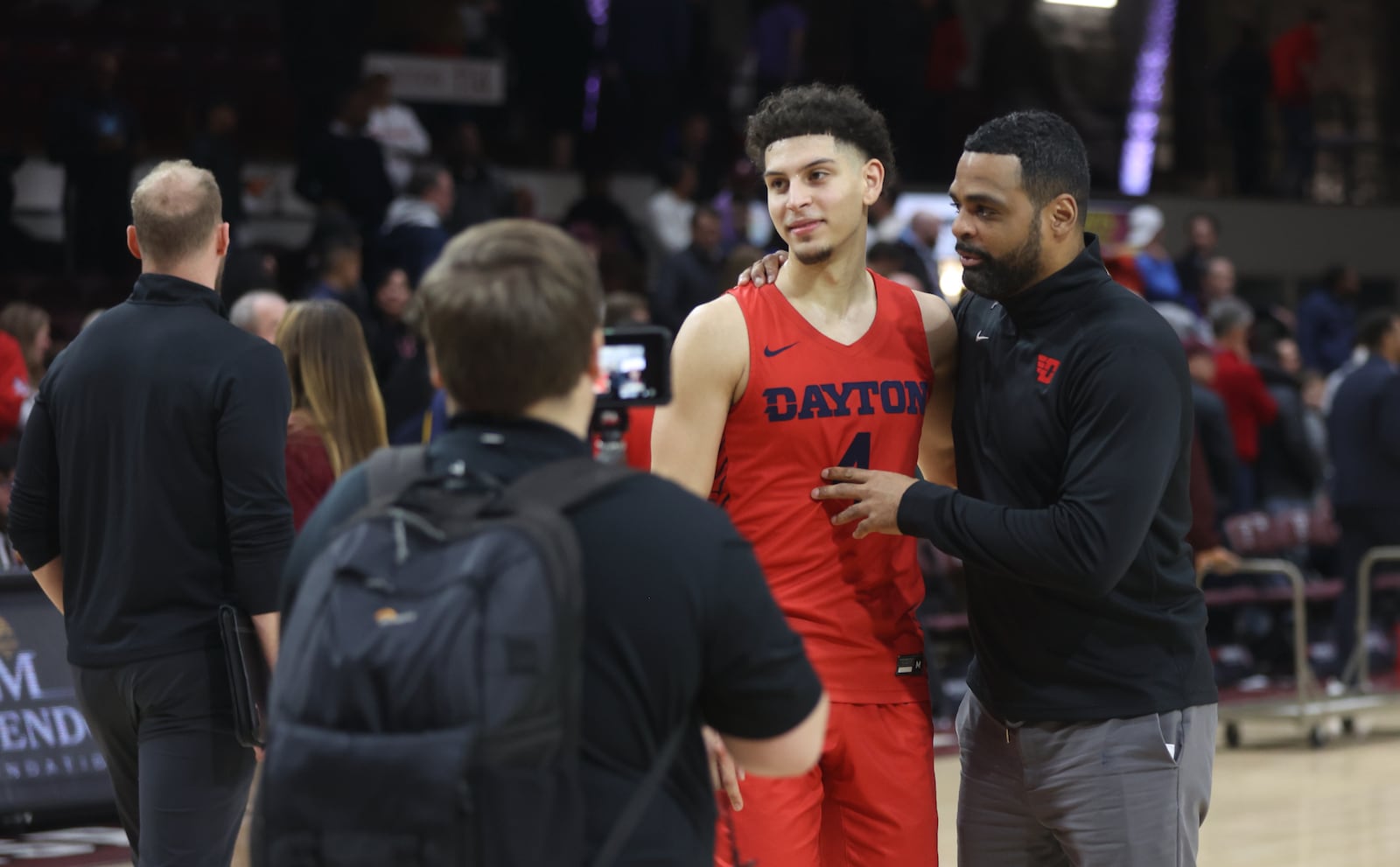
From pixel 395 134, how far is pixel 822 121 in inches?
317

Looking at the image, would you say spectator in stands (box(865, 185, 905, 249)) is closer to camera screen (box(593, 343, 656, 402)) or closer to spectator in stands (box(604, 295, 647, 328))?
spectator in stands (box(604, 295, 647, 328))

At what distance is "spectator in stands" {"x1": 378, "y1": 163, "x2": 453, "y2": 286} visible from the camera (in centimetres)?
941

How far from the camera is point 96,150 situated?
34.8ft

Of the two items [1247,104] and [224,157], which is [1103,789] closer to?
[224,157]

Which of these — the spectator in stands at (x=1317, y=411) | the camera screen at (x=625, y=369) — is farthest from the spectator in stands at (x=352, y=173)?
the camera screen at (x=625, y=369)

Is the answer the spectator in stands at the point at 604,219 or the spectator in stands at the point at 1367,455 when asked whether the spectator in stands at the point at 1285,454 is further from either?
the spectator in stands at the point at 604,219

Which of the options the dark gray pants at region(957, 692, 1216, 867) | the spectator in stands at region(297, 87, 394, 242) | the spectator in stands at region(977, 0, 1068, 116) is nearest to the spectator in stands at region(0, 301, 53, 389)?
the spectator in stands at region(297, 87, 394, 242)

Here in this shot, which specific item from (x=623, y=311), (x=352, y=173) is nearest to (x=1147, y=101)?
(x=352, y=173)

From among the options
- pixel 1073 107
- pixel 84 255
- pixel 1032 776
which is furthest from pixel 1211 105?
pixel 1032 776

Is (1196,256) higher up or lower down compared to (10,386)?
higher up

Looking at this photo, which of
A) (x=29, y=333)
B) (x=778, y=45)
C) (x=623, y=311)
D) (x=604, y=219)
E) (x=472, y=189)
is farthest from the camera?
(x=778, y=45)

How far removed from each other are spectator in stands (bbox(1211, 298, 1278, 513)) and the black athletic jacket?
7.28 meters

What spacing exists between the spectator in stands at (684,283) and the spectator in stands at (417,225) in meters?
1.27

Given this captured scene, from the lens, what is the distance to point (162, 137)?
13.6m
